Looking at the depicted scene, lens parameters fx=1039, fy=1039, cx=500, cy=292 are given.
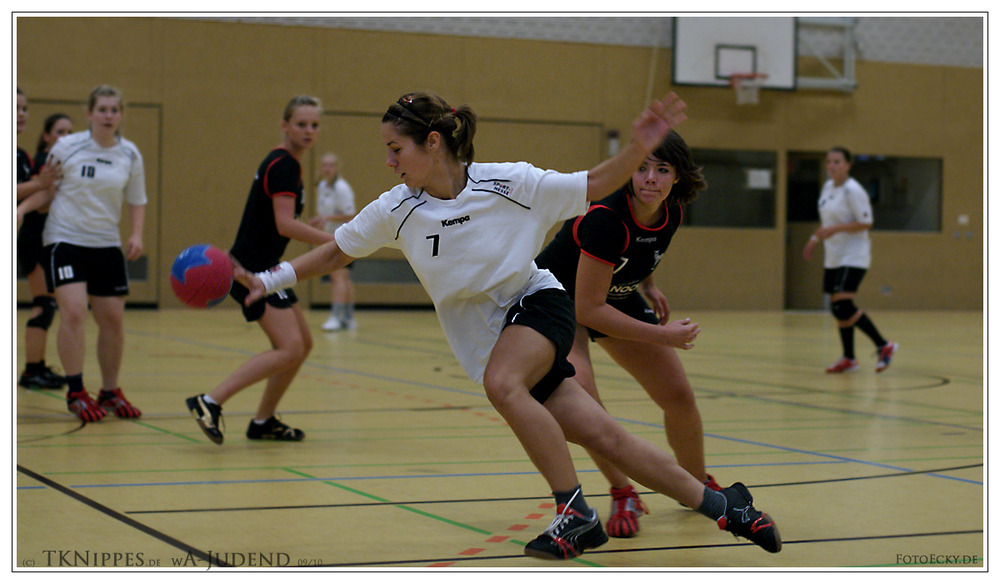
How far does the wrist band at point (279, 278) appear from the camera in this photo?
3.12m

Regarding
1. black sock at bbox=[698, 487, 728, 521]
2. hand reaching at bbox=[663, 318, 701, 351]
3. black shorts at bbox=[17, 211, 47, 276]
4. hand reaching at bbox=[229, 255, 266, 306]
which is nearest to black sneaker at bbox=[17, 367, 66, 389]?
black shorts at bbox=[17, 211, 47, 276]

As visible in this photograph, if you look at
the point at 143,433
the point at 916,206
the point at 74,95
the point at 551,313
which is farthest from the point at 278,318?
the point at 916,206

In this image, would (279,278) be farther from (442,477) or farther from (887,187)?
(887,187)

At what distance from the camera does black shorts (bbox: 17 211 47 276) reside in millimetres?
7332

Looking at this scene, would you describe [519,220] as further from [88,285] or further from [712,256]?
[712,256]

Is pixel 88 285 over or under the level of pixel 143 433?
over

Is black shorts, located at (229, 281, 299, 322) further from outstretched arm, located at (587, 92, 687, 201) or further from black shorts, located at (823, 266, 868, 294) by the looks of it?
black shorts, located at (823, 266, 868, 294)

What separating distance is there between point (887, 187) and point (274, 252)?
16.2 metres

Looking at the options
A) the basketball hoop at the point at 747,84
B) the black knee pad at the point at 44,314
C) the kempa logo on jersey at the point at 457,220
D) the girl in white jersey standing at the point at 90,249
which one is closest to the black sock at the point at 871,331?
the girl in white jersey standing at the point at 90,249

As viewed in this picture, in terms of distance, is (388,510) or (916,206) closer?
(388,510)

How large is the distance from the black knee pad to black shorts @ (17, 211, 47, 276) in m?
0.43

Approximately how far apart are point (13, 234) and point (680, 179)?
3.40m

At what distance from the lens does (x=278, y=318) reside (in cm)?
497

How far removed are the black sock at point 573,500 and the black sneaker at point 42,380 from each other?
15.8ft
